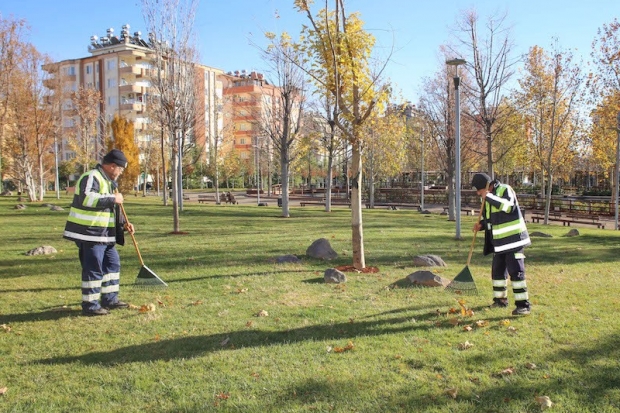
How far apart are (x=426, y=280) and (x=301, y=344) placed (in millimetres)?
3235

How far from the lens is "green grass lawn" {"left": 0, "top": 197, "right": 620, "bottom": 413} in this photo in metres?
3.86

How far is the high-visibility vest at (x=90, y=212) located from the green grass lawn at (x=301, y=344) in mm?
1008

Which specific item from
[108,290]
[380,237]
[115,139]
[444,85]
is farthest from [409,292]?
Answer: [115,139]

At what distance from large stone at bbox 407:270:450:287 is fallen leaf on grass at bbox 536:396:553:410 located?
388 cm

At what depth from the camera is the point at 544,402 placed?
146 inches

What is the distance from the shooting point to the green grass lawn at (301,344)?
386cm

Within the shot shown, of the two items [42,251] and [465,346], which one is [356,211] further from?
[42,251]

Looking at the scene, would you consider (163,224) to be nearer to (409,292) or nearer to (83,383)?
(409,292)

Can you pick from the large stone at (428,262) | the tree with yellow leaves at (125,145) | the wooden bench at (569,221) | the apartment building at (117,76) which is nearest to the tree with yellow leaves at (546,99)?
the wooden bench at (569,221)

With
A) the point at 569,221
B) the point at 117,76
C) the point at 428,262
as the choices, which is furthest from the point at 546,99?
the point at 117,76

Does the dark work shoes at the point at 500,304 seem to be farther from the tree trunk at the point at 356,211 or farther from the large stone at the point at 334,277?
the tree trunk at the point at 356,211

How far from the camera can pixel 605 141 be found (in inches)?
1123

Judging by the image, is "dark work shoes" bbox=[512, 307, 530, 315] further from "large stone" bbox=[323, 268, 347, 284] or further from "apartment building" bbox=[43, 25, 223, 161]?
"apartment building" bbox=[43, 25, 223, 161]

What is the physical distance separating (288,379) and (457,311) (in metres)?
2.92
